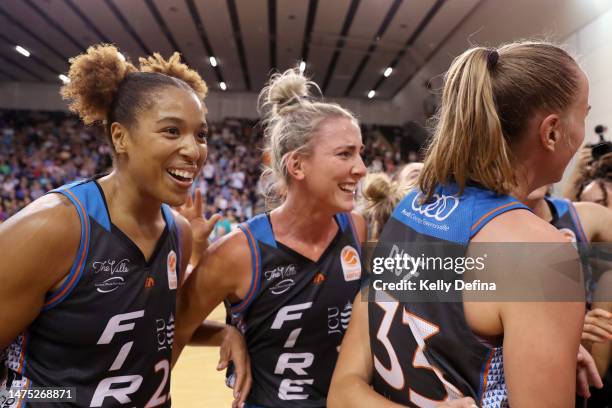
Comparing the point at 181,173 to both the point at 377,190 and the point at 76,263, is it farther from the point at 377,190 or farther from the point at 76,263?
the point at 377,190

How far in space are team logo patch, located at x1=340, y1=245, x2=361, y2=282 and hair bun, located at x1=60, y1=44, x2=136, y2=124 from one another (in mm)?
1179

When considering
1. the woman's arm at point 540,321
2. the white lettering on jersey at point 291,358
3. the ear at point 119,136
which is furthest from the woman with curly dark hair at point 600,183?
the ear at point 119,136

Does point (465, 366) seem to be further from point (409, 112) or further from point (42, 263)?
point (409, 112)

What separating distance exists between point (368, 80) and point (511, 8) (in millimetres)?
6775

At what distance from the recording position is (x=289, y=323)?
6.45 ft

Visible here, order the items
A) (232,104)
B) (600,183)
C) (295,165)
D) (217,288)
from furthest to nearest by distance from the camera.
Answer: (232,104) < (600,183) < (295,165) < (217,288)

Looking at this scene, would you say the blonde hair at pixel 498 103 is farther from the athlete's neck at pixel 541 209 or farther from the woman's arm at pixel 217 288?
the athlete's neck at pixel 541 209

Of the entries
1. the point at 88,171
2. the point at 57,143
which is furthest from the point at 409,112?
the point at 57,143

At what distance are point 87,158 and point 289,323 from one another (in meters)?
15.9

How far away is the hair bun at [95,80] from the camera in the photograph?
68.7 inches

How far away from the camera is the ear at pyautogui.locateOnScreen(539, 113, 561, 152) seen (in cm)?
100

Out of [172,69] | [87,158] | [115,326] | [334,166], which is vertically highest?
[87,158]

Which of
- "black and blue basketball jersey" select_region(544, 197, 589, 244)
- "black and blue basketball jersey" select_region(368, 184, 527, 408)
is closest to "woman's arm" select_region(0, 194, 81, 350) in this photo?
"black and blue basketball jersey" select_region(368, 184, 527, 408)

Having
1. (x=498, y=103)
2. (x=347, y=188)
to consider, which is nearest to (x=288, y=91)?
(x=347, y=188)
